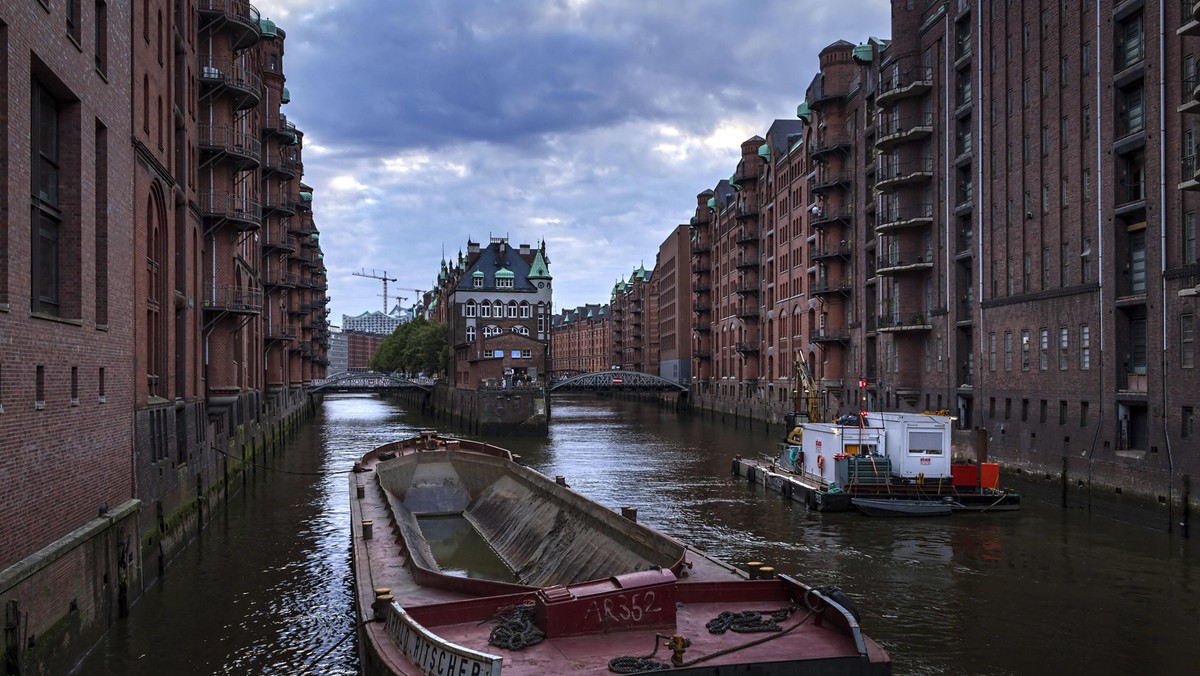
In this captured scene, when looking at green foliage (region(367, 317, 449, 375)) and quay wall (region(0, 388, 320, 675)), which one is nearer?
quay wall (region(0, 388, 320, 675))

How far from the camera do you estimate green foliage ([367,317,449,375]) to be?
5719 inches

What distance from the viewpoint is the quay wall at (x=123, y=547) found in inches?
622

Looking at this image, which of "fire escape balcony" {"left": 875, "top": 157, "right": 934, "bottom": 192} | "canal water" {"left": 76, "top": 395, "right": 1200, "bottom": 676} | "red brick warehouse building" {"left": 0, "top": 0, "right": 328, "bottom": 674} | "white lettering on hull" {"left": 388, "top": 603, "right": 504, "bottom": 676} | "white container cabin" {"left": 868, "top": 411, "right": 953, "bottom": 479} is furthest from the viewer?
"fire escape balcony" {"left": 875, "top": 157, "right": 934, "bottom": 192}

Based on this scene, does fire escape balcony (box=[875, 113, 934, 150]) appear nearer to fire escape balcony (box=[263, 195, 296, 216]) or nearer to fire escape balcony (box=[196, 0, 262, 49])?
fire escape balcony (box=[196, 0, 262, 49])

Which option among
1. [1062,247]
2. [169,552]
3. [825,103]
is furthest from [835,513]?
[825,103]

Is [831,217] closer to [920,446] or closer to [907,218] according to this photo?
[907,218]

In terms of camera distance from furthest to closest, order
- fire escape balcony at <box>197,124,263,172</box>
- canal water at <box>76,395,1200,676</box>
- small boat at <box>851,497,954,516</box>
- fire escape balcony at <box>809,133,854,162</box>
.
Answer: fire escape balcony at <box>809,133,854,162</box>
fire escape balcony at <box>197,124,263,172</box>
small boat at <box>851,497,954,516</box>
canal water at <box>76,395,1200,676</box>

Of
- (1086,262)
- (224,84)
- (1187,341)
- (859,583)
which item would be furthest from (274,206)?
(1187,341)

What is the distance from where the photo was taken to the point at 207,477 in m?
37.2

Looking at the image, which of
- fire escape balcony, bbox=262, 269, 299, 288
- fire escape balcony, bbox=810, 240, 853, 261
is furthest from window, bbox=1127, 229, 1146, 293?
fire escape balcony, bbox=262, 269, 299, 288

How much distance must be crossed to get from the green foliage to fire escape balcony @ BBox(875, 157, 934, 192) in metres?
86.7

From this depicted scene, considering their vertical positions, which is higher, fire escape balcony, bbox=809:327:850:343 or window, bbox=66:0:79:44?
window, bbox=66:0:79:44

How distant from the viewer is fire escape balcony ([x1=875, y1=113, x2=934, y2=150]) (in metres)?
57.0

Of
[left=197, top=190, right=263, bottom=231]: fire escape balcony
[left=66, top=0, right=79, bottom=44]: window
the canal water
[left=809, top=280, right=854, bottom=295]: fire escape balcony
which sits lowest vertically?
the canal water
